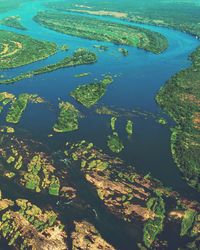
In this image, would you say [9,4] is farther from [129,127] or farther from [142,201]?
[142,201]

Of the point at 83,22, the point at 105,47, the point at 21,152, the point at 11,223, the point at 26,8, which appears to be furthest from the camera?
the point at 26,8

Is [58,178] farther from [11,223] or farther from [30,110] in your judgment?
[30,110]

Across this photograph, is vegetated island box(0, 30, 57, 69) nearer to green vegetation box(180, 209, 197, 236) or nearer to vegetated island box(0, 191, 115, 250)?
vegetated island box(0, 191, 115, 250)

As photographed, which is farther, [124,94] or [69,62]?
[69,62]

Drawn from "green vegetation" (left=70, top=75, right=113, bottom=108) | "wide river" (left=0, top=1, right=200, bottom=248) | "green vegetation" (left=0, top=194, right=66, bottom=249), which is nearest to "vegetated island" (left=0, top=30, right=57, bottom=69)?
"wide river" (left=0, top=1, right=200, bottom=248)

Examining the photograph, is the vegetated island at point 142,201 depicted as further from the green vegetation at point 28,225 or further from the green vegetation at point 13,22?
the green vegetation at point 13,22

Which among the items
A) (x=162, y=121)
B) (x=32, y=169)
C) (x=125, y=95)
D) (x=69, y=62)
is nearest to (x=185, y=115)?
(x=162, y=121)


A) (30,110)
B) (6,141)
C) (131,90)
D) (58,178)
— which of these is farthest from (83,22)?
(58,178)
